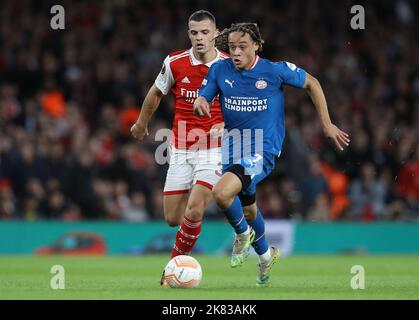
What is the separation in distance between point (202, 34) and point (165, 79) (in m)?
0.70

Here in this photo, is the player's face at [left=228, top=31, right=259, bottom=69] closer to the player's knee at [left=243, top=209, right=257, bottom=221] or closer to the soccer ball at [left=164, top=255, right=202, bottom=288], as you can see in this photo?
the player's knee at [left=243, top=209, right=257, bottom=221]

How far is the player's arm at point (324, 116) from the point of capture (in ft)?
32.5

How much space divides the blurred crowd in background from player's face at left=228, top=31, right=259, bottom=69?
838cm

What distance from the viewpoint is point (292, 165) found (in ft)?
62.1

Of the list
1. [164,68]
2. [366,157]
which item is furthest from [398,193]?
[164,68]

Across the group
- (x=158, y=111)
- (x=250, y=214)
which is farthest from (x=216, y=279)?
(x=158, y=111)

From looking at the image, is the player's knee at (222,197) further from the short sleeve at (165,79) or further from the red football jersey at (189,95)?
the short sleeve at (165,79)

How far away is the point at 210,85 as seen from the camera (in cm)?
1032

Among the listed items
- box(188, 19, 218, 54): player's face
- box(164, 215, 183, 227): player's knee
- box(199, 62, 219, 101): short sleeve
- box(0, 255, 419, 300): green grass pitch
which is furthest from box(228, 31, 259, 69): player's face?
box(0, 255, 419, 300): green grass pitch

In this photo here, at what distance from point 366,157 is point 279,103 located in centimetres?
881

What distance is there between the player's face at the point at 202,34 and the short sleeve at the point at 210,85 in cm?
53

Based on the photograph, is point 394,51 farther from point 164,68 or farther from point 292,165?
point 164,68

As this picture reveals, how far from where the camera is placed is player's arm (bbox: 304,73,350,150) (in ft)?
32.5

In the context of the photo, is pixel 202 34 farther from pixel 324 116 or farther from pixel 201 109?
pixel 324 116
